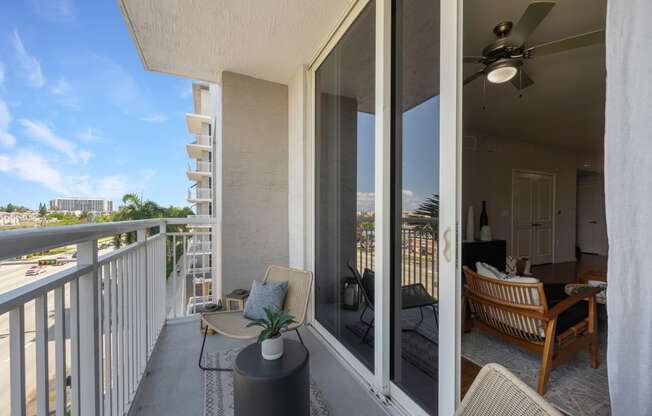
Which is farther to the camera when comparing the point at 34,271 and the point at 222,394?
the point at 222,394

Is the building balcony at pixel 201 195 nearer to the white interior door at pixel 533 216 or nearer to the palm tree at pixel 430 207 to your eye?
the white interior door at pixel 533 216

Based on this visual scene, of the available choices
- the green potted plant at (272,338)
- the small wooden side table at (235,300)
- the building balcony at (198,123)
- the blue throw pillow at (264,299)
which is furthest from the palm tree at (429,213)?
the building balcony at (198,123)

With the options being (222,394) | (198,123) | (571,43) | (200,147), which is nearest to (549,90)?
(571,43)

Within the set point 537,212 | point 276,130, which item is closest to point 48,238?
point 276,130

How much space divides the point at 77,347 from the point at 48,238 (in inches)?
20.8

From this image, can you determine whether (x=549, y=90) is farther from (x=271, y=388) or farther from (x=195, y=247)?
(x=195, y=247)

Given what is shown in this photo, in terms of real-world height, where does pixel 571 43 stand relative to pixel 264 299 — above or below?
above

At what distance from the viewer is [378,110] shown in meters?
1.83

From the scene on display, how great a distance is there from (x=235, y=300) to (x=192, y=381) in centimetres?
88

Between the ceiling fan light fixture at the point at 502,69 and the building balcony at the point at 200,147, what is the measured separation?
8.51 meters

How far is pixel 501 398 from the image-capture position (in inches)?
28.8

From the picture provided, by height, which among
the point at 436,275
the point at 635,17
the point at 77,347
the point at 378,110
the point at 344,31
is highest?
the point at 344,31

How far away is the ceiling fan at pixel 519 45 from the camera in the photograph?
194 centimetres

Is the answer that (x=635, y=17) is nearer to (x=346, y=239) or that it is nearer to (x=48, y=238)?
(x=48, y=238)
